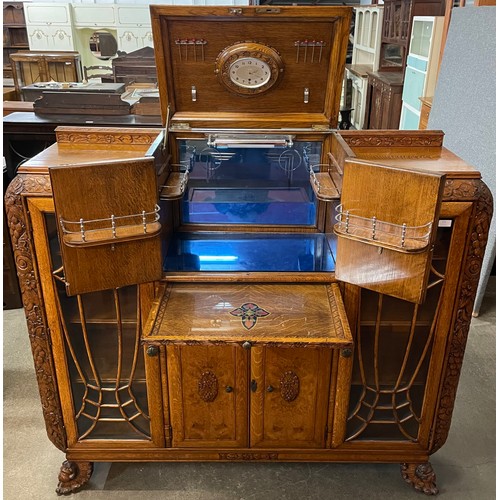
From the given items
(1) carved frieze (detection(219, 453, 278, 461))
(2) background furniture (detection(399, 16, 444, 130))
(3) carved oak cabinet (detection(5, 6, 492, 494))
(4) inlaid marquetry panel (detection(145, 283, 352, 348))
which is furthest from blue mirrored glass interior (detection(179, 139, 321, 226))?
(2) background furniture (detection(399, 16, 444, 130))

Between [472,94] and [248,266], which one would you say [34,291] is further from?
[472,94]

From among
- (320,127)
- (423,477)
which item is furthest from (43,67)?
(423,477)

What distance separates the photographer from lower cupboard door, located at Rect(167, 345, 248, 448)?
4.73ft

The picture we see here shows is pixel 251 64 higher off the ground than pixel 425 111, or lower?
higher

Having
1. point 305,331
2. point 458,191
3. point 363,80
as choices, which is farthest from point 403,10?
point 305,331

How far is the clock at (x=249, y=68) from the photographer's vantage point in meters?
1.65

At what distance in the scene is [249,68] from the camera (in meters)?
1.68

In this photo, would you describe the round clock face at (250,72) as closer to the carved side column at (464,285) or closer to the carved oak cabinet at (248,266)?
the carved oak cabinet at (248,266)

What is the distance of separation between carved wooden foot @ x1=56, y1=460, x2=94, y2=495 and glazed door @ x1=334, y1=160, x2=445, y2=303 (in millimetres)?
1080

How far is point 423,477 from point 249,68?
1.46 metres

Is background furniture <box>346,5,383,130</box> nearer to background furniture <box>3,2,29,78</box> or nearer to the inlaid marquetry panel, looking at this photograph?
background furniture <box>3,2,29,78</box>

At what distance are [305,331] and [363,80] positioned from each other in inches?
214

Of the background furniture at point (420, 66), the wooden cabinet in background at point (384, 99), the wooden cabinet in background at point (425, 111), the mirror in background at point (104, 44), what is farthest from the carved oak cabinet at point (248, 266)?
the mirror in background at point (104, 44)

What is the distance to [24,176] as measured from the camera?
1321 millimetres
